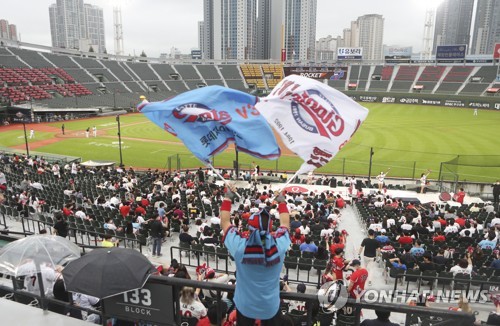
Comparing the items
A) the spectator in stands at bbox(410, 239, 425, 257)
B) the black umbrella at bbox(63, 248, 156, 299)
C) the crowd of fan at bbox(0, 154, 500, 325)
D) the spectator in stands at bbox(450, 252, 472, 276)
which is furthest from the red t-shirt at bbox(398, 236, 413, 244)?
the black umbrella at bbox(63, 248, 156, 299)

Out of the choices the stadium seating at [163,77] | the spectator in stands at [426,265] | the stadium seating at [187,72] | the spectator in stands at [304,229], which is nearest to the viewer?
the spectator in stands at [426,265]

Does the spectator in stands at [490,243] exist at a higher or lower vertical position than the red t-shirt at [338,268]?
lower

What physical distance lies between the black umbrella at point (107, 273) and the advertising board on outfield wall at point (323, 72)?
96364mm

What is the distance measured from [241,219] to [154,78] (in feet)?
287

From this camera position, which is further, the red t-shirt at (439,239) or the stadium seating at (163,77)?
the stadium seating at (163,77)

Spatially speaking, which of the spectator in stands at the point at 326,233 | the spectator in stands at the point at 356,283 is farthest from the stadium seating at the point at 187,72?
the spectator in stands at the point at 356,283

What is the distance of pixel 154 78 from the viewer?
314ft

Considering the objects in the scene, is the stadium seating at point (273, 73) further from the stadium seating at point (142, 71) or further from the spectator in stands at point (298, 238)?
the spectator in stands at point (298, 238)

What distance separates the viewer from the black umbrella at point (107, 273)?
402cm

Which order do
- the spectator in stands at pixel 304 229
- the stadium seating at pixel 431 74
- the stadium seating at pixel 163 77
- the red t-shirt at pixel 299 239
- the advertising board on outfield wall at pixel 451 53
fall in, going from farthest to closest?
the advertising board on outfield wall at pixel 451 53 < the stadium seating at pixel 431 74 < the stadium seating at pixel 163 77 < the spectator in stands at pixel 304 229 < the red t-shirt at pixel 299 239

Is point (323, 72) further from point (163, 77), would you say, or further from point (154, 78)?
point (154, 78)

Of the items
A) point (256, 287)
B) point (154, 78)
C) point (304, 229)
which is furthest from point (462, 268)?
point (154, 78)

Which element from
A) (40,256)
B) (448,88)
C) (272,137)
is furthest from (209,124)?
(448,88)

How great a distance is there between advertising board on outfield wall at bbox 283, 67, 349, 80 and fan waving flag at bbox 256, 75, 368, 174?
93835mm
